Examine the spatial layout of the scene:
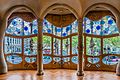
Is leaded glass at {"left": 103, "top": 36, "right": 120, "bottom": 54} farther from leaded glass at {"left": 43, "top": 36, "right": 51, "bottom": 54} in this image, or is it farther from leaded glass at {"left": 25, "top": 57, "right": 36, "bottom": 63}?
leaded glass at {"left": 25, "top": 57, "right": 36, "bottom": 63}

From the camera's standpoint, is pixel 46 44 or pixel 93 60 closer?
pixel 93 60

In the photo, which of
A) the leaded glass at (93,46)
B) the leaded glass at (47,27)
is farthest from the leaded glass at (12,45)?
the leaded glass at (93,46)

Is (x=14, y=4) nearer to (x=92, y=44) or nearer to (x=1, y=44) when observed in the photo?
(x=1, y=44)

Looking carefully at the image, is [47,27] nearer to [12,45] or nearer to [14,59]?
[12,45]

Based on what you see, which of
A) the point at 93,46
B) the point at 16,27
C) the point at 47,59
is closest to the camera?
the point at 93,46

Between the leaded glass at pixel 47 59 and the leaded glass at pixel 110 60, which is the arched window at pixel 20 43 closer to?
the leaded glass at pixel 47 59

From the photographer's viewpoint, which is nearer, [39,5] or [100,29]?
[39,5]

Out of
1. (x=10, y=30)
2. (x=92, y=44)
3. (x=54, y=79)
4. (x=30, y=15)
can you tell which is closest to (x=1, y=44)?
(x=10, y=30)

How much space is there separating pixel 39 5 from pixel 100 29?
3610 millimetres

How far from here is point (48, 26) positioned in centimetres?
1071

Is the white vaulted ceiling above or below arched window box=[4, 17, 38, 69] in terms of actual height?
above

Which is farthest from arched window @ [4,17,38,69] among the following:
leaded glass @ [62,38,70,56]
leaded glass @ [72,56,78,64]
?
leaded glass @ [72,56,78,64]

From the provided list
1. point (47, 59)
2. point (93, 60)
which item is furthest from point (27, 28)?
A: point (93, 60)

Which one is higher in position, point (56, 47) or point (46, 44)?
point (46, 44)
